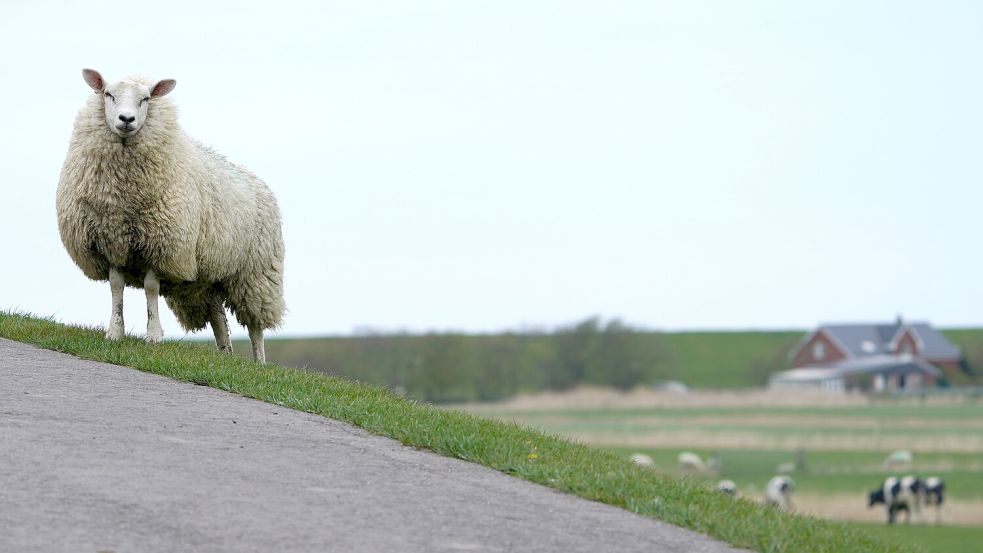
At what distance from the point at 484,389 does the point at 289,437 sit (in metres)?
73.0

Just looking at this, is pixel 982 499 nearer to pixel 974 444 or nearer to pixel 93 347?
pixel 974 444

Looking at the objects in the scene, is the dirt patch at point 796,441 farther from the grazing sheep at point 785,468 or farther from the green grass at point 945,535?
the green grass at point 945,535

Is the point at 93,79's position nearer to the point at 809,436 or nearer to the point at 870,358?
the point at 809,436

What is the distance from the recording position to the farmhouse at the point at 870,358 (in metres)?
116

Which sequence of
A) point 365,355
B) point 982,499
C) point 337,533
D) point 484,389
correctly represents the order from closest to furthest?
point 337,533 < point 982,499 < point 365,355 < point 484,389

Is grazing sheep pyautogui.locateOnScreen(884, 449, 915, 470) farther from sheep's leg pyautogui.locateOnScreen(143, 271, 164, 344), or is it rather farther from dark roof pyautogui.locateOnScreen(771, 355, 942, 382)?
sheep's leg pyautogui.locateOnScreen(143, 271, 164, 344)

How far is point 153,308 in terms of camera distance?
14664 millimetres

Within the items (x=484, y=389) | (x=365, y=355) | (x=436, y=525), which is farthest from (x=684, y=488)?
(x=484, y=389)

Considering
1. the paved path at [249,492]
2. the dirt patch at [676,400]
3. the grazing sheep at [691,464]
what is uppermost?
the dirt patch at [676,400]

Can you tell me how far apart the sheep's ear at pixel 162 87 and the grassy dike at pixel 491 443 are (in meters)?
2.65

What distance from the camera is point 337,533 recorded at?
8250 mm

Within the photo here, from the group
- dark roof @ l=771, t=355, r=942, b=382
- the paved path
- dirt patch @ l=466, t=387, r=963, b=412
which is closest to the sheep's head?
the paved path

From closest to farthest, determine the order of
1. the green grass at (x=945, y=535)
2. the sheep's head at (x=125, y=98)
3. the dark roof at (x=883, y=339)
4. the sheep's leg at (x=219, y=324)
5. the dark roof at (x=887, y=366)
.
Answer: the sheep's head at (x=125, y=98), the sheep's leg at (x=219, y=324), the green grass at (x=945, y=535), the dark roof at (x=887, y=366), the dark roof at (x=883, y=339)

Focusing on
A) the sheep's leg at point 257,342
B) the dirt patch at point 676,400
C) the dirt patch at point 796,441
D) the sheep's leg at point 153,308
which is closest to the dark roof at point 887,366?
the dirt patch at point 676,400
